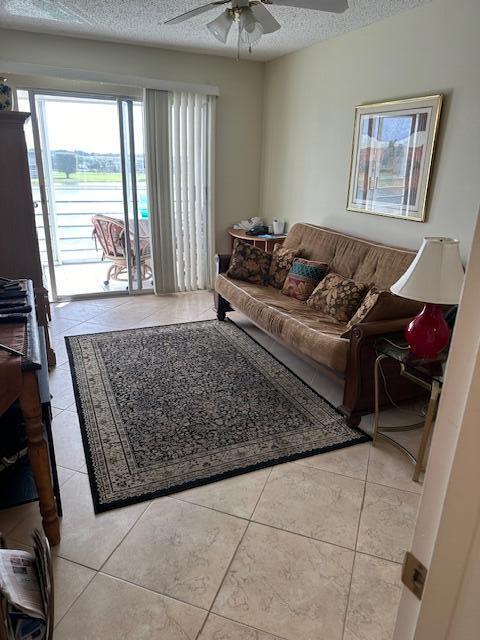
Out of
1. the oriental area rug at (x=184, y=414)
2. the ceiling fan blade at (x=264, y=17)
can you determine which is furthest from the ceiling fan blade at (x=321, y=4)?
the oriental area rug at (x=184, y=414)

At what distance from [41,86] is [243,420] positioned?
374cm

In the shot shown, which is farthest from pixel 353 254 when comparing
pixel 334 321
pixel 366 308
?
pixel 366 308

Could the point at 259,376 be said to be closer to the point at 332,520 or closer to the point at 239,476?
→ the point at 239,476

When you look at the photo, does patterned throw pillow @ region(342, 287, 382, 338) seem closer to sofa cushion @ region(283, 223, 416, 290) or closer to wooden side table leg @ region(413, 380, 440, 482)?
sofa cushion @ region(283, 223, 416, 290)

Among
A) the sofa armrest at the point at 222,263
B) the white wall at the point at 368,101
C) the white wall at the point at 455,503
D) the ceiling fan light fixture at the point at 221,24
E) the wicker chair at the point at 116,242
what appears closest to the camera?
the white wall at the point at 455,503

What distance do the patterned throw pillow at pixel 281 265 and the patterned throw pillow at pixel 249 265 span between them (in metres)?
0.06

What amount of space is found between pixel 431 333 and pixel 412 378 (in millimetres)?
274

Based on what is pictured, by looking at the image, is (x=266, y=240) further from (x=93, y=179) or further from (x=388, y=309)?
(x=93, y=179)

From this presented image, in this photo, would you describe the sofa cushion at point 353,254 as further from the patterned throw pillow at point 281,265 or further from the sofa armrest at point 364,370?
the sofa armrest at point 364,370

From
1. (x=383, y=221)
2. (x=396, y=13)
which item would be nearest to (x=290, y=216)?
(x=383, y=221)

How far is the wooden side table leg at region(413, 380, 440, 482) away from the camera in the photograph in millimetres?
2080

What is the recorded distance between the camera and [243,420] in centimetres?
271

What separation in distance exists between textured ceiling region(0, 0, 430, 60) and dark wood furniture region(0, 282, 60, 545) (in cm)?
247

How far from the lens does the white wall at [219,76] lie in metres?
4.13
